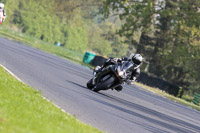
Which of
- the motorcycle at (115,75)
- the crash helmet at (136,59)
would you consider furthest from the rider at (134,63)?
the motorcycle at (115,75)

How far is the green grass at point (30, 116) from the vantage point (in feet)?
22.3

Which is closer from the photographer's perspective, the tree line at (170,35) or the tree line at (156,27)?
the tree line at (170,35)

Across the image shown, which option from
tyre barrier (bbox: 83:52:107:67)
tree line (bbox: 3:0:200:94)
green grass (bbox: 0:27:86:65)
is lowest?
green grass (bbox: 0:27:86:65)

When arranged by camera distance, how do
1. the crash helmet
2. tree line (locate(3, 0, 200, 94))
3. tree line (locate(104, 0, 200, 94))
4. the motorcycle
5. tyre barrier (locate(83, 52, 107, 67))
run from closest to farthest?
1. the crash helmet
2. the motorcycle
3. tyre barrier (locate(83, 52, 107, 67))
4. tree line (locate(104, 0, 200, 94))
5. tree line (locate(3, 0, 200, 94))

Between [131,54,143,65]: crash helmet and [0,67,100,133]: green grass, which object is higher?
[131,54,143,65]: crash helmet

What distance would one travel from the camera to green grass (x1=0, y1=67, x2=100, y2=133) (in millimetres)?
6801

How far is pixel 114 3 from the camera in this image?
50125 mm

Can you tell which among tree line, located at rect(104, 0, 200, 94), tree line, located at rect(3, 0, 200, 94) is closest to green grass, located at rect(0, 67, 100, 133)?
tree line, located at rect(104, 0, 200, 94)

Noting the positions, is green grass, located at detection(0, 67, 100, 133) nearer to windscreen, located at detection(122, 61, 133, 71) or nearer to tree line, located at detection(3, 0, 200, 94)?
windscreen, located at detection(122, 61, 133, 71)

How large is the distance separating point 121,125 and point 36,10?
63.0 m

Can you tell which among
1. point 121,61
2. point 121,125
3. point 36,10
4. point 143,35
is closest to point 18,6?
point 36,10

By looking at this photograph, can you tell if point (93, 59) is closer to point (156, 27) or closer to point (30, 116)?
point (156, 27)

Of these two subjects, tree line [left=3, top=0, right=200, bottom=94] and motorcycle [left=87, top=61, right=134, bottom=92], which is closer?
motorcycle [left=87, top=61, right=134, bottom=92]

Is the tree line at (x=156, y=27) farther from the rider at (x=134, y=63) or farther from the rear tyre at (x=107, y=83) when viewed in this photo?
the rear tyre at (x=107, y=83)
